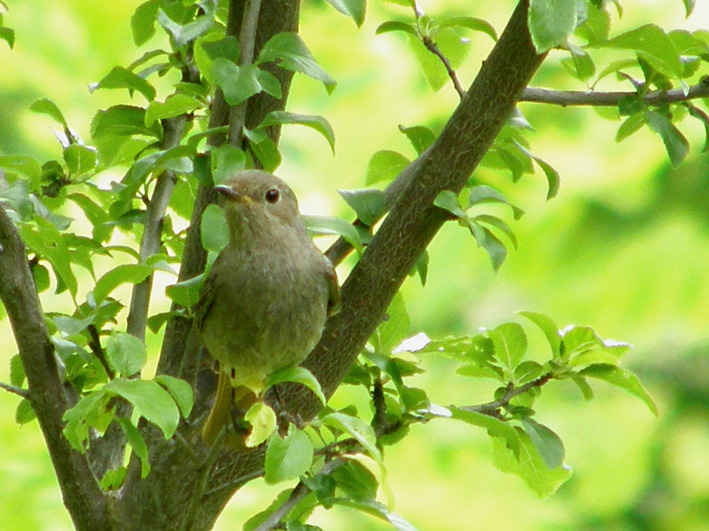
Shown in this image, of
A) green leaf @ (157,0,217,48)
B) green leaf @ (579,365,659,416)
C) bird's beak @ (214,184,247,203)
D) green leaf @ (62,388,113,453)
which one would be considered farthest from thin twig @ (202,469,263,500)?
green leaf @ (157,0,217,48)

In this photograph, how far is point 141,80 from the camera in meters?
1.67

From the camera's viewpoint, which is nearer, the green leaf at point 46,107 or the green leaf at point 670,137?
the green leaf at point 670,137

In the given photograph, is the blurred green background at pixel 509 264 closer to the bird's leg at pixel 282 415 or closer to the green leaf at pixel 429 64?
the green leaf at pixel 429 64

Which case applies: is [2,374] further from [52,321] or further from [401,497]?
[52,321]

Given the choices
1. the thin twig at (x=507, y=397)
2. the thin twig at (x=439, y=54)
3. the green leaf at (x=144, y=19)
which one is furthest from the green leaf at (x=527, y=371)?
the green leaf at (x=144, y=19)

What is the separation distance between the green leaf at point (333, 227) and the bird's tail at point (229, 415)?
0.30 metres

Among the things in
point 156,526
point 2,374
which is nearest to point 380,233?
point 156,526

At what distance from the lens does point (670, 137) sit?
5.41 ft

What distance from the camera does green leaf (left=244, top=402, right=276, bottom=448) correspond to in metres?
1.37

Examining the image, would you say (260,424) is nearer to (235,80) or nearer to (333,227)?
(333,227)

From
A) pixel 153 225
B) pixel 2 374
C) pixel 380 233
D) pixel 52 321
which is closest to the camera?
pixel 52 321

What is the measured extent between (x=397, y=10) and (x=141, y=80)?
95.1 inches

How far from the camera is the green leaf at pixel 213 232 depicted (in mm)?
1434

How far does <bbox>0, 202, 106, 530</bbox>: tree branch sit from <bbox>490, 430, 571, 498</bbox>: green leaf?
65 centimetres
